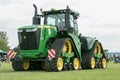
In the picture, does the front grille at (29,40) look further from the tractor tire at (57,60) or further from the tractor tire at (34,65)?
the tractor tire at (34,65)

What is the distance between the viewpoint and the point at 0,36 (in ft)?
453

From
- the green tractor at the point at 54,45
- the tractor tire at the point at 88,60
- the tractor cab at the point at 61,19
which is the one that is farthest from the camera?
the tractor tire at the point at 88,60

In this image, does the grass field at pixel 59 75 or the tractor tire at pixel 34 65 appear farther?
the tractor tire at pixel 34 65

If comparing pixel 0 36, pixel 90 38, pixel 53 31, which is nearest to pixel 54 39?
pixel 53 31

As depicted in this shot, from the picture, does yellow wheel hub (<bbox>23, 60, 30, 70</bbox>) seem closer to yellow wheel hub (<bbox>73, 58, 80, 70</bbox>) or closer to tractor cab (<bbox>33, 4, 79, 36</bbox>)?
tractor cab (<bbox>33, 4, 79, 36</bbox>)

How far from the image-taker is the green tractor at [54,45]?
22.4 metres

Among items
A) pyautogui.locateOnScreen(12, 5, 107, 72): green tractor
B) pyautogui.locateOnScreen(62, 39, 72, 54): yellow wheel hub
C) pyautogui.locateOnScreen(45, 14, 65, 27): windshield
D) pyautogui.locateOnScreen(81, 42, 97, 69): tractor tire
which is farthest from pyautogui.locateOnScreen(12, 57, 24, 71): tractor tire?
pyautogui.locateOnScreen(81, 42, 97, 69): tractor tire

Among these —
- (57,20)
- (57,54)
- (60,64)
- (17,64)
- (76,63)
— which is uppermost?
(57,20)

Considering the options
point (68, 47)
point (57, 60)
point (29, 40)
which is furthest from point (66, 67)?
point (29, 40)

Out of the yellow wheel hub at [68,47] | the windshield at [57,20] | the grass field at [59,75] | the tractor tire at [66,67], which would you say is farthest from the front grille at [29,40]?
the grass field at [59,75]

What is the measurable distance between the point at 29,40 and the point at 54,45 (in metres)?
1.33

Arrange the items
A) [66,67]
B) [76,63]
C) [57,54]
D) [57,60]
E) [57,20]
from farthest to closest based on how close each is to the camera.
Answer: [76,63] < [57,20] < [66,67] < [57,54] < [57,60]

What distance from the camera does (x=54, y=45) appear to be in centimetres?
2253

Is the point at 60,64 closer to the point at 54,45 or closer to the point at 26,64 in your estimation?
the point at 54,45
